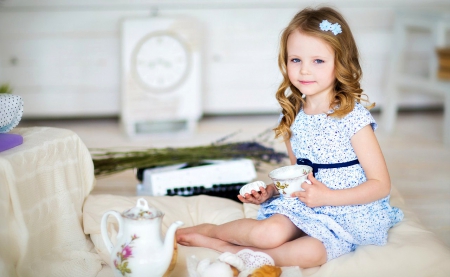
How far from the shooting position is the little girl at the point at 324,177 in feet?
5.26

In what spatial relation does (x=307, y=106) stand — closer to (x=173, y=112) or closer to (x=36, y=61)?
(x=173, y=112)

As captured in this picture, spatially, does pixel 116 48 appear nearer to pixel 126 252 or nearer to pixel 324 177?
pixel 324 177

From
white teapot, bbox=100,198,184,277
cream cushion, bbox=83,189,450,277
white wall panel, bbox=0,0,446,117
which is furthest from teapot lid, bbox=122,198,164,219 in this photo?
white wall panel, bbox=0,0,446,117

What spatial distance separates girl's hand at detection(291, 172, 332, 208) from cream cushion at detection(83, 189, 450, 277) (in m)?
0.16

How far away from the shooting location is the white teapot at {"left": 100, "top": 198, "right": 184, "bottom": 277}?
4.50 feet

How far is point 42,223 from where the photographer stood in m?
1.60

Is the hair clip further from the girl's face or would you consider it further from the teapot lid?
the teapot lid

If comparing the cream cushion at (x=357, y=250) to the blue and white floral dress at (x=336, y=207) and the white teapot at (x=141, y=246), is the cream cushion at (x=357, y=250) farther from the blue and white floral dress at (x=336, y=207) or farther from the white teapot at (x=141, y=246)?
the white teapot at (x=141, y=246)

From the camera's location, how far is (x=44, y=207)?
5.31 feet

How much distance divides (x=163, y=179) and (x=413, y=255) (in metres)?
0.96

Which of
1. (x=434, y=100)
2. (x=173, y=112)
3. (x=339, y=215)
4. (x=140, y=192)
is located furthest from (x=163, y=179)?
(x=434, y=100)

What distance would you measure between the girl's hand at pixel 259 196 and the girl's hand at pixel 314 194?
5.1 inches

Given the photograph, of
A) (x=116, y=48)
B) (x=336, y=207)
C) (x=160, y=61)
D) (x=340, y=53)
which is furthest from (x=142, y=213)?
(x=116, y=48)

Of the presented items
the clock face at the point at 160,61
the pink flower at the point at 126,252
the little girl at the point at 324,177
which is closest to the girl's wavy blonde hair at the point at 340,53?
the little girl at the point at 324,177
